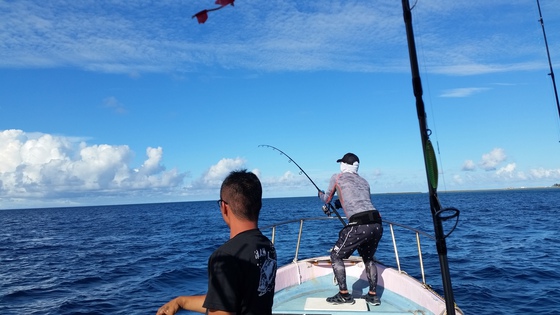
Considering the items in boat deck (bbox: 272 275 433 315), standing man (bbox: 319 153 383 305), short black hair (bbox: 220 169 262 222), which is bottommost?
boat deck (bbox: 272 275 433 315)

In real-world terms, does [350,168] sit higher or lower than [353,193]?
higher

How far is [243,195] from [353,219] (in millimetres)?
3693

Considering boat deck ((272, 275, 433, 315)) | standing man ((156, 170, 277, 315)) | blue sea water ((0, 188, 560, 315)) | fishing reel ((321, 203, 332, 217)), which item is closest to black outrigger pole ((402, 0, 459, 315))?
standing man ((156, 170, 277, 315))

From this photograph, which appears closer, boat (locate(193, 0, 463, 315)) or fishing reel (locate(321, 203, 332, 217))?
boat (locate(193, 0, 463, 315))

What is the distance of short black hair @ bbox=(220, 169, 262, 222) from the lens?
8.07 feet

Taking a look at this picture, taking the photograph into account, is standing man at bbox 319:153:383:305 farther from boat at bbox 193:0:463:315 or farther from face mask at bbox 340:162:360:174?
boat at bbox 193:0:463:315

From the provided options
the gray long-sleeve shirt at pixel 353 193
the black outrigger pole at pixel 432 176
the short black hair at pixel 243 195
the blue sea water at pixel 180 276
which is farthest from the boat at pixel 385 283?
the blue sea water at pixel 180 276

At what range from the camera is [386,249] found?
20250mm

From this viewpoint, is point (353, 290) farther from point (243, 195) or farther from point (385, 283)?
point (243, 195)

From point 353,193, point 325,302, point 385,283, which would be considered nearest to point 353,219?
point 353,193

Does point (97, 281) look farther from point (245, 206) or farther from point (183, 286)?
point (245, 206)

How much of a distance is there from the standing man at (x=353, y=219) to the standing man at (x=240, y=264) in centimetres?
351

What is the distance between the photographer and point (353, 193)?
5.89 metres

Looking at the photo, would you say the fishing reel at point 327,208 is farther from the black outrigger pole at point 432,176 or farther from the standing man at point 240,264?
the standing man at point 240,264
